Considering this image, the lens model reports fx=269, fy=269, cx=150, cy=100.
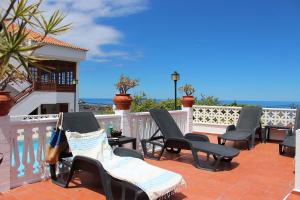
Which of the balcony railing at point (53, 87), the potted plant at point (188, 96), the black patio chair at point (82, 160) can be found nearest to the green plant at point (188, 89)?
the potted plant at point (188, 96)

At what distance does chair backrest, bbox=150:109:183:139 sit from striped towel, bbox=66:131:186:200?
1.69 m

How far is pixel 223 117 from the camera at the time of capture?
992 cm

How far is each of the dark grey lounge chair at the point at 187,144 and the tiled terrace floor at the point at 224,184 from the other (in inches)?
9.9

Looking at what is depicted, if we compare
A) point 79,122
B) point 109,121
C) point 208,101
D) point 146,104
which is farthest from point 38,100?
point 79,122

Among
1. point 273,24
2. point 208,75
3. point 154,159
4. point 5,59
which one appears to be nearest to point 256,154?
point 154,159

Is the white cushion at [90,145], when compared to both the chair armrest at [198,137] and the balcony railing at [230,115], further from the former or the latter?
the balcony railing at [230,115]

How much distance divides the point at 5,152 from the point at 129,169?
1756mm

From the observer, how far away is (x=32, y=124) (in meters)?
4.23

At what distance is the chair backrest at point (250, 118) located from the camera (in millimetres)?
8062

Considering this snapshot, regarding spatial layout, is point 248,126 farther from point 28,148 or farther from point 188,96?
point 28,148

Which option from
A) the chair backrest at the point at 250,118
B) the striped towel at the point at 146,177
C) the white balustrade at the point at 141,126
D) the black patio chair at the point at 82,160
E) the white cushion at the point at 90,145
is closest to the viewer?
the striped towel at the point at 146,177

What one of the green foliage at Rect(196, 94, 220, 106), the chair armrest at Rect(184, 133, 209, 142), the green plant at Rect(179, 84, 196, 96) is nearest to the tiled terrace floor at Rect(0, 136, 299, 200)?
the chair armrest at Rect(184, 133, 209, 142)

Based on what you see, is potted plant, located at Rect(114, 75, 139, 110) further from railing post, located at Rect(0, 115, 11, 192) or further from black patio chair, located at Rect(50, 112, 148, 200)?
railing post, located at Rect(0, 115, 11, 192)

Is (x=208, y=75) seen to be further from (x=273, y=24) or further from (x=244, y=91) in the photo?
(x=273, y=24)
